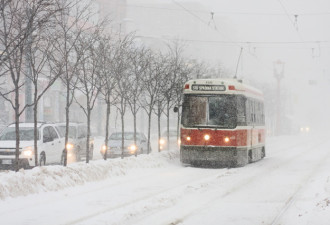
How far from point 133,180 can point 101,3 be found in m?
72.3

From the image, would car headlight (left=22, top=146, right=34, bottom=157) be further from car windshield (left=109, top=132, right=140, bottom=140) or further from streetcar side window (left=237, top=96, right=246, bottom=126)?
car windshield (left=109, top=132, right=140, bottom=140)

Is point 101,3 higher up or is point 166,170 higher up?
point 101,3

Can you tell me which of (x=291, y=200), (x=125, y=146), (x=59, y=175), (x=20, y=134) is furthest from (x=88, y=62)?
(x=291, y=200)

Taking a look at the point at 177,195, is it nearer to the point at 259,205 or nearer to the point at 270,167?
the point at 259,205

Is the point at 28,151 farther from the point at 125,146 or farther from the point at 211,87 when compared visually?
the point at 125,146

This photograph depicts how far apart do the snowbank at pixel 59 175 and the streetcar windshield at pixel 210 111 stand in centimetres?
249

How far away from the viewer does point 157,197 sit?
13633 mm

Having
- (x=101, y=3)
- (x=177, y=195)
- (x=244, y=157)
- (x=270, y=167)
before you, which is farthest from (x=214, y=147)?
(x=101, y=3)

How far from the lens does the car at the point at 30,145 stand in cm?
2034

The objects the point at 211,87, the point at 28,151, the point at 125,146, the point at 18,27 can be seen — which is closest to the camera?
the point at 18,27

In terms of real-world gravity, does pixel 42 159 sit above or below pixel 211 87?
below

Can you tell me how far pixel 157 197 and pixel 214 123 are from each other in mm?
9482

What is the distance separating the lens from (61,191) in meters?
14.9

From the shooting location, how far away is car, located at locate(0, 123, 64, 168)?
2034cm
